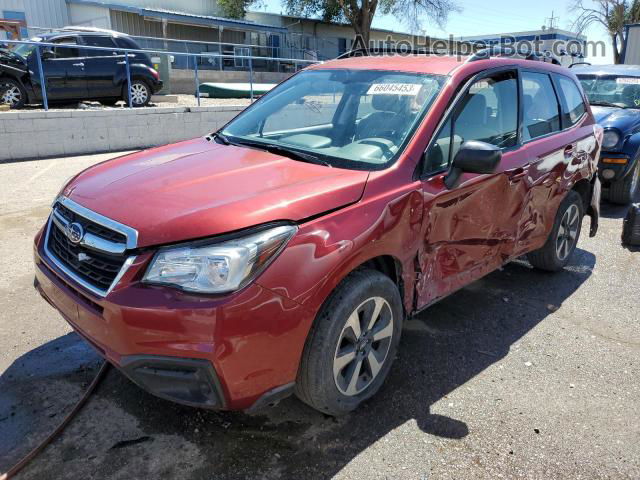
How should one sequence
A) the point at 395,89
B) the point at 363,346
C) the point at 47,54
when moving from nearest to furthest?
the point at 363,346
the point at 395,89
the point at 47,54

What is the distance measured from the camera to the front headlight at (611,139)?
22.8 feet

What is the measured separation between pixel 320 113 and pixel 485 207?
1.26 m

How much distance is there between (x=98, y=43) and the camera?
42.4ft

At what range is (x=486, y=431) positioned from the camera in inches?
109

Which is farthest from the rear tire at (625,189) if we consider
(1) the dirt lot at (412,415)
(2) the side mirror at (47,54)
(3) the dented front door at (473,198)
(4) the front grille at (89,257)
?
(2) the side mirror at (47,54)

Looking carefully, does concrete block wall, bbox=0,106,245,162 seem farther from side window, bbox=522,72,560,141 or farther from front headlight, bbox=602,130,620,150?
side window, bbox=522,72,560,141

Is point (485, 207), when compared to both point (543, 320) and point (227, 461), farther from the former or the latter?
point (227, 461)

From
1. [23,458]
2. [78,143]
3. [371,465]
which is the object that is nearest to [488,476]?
[371,465]

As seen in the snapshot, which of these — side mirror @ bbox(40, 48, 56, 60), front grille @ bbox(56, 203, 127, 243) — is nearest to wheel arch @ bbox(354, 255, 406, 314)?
front grille @ bbox(56, 203, 127, 243)

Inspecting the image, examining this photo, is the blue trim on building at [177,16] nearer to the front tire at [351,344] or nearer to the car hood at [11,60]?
the car hood at [11,60]

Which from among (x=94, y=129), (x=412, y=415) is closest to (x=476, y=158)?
(x=412, y=415)

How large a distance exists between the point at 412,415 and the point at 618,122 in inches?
239

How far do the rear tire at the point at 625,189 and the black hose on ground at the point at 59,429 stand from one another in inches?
273

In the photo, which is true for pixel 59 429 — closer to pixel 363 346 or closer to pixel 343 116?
pixel 363 346
